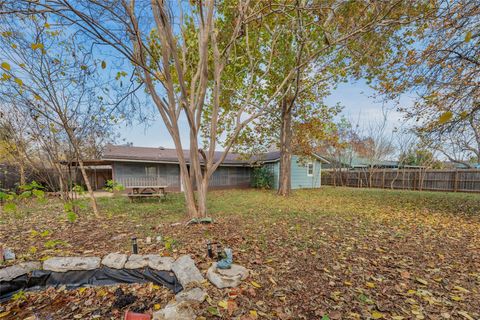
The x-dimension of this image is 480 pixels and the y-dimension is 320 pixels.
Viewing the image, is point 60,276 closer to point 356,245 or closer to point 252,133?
point 356,245

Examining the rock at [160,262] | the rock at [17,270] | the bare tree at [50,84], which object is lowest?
the rock at [17,270]

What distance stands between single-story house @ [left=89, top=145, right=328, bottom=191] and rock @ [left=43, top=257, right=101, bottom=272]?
32.7 feet

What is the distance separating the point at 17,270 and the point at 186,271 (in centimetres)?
232

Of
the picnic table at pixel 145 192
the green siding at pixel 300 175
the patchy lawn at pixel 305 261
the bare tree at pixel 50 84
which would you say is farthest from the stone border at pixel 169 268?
the green siding at pixel 300 175

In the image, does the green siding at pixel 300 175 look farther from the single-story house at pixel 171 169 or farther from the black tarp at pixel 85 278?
the black tarp at pixel 85 278

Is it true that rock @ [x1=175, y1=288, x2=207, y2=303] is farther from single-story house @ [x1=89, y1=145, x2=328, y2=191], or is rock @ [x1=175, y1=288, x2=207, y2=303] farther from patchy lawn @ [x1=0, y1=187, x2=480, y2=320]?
single-story house @ [x1=89, y1=145, x2=328, y2=191]

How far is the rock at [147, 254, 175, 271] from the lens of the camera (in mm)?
2742

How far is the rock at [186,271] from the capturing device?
2.46 meters

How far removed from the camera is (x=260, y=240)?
377 centimetres

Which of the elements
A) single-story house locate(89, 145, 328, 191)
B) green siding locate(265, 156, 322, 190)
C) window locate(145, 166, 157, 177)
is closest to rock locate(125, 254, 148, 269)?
single-story house locate(89, 145, 328, 191)

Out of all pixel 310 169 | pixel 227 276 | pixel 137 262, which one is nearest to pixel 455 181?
pixel 310 169

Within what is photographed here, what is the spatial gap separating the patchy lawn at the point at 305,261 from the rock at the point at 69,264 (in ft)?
0.89

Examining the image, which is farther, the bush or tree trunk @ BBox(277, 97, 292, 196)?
the bush

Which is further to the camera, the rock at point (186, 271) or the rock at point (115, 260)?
the rock at point (115, 260)
